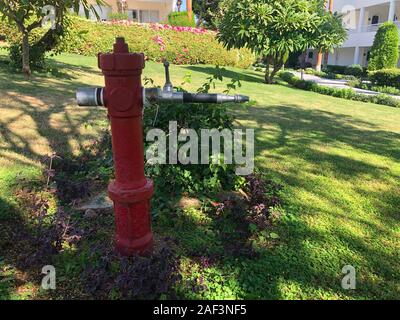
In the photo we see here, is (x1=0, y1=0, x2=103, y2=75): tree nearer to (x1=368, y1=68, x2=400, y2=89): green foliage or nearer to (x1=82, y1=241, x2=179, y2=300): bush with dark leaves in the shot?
(x1=82, y1=241, x2=179, y2=300): bush with dark leaves

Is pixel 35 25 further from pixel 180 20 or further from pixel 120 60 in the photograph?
pixel 180 20

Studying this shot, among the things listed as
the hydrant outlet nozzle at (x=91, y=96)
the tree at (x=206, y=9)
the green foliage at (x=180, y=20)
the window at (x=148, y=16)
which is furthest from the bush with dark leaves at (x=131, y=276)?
the tree at (x=206, y=9)

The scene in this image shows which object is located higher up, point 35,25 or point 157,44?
point 157,44

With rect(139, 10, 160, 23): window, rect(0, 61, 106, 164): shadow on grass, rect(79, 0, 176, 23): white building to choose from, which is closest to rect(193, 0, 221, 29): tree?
rect(79, 0, 176, 23): white building

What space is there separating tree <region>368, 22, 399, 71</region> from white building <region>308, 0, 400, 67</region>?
8.83 m

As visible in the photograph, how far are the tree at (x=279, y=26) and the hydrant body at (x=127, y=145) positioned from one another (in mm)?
12756

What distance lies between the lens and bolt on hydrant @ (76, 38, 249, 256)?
1.79 m

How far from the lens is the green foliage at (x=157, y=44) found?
17.8 meters

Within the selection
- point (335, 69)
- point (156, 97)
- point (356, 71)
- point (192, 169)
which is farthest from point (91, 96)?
point (335, 69)

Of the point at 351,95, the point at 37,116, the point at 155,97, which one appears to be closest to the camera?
the point at 155,97

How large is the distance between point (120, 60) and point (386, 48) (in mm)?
26360

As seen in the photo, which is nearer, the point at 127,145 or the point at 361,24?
the point at 127,145

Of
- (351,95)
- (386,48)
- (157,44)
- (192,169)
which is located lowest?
(351,95)

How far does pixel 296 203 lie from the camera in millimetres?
3123
